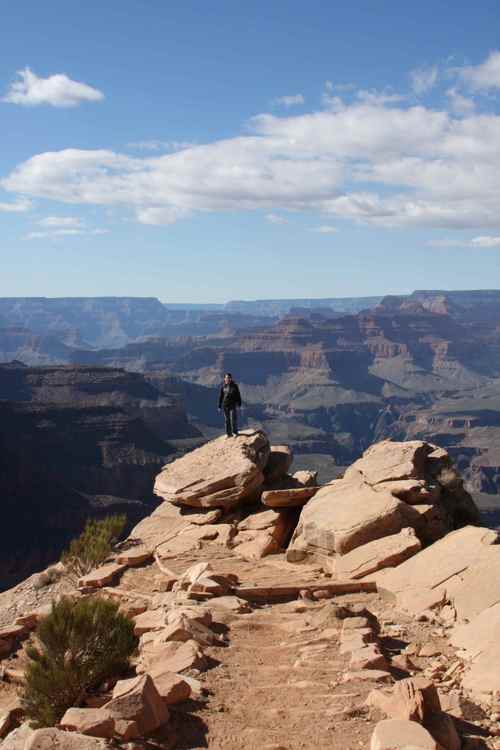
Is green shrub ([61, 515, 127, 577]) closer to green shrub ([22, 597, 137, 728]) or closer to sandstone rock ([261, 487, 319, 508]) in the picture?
sandstone rock ([261, 487, 319, 508])

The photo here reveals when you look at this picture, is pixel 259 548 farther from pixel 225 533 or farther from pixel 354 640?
pixel 354 640

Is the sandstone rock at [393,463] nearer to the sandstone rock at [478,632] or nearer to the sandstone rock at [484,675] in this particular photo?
the sandstone rock at [478,632]

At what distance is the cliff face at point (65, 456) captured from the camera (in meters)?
86.2

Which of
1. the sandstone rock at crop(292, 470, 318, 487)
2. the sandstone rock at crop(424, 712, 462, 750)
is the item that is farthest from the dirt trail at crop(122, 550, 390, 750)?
the sandstone rock at crop(292, 470, 318, 487)

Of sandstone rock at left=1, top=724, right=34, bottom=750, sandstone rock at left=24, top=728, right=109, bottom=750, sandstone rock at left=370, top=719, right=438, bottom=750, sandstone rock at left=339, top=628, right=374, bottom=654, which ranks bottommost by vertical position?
sandstone rock at left=1, top=724, right=34, bottom=750

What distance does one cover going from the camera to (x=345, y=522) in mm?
18047

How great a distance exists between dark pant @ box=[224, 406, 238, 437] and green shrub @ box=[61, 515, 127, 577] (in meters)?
4.94

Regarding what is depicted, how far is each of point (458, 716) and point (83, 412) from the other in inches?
5090

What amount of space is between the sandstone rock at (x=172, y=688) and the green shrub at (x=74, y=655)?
Answer: 66.1 inches

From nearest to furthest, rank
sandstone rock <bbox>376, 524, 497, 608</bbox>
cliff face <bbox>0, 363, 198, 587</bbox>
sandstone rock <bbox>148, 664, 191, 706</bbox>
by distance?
sandstone rock <bbox>148, 664, 191, 706</bbox> < sandstone rock <bbox>376, 524, 497, 608</bbox> < cliff face <bbox>0, 363, 198, 587</bbox>

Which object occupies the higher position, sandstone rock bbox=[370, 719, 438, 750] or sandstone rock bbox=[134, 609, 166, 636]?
sandstone rock bbox=[370, 719, 438, 750]

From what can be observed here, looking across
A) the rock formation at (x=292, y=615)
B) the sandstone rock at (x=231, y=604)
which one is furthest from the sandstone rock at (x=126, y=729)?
the sandstone rock at (x=231, y=604)

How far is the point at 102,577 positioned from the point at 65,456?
10445 cm

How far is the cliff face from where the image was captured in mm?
86188
